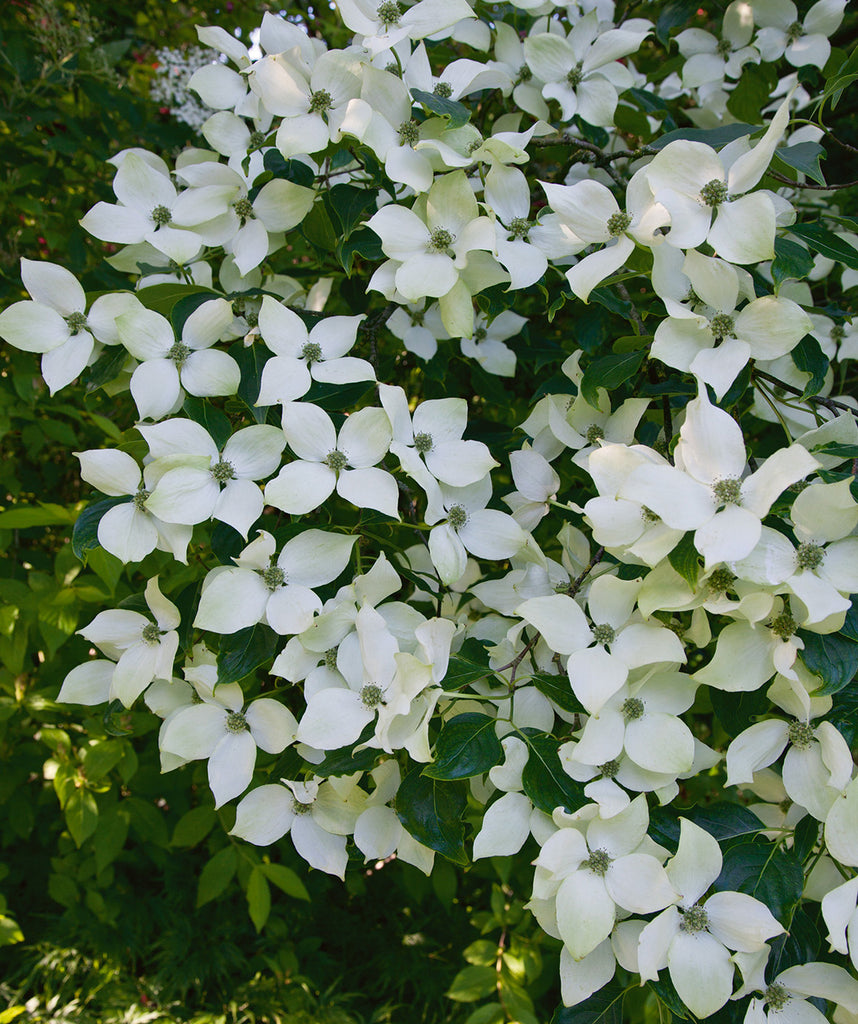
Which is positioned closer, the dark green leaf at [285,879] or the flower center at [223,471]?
the flower center at [223,471]

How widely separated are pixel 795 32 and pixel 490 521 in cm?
92

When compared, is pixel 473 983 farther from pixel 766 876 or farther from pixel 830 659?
pixel 830 659

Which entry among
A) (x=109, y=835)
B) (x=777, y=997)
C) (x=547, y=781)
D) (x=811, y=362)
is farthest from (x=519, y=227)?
(x=109, y=835)

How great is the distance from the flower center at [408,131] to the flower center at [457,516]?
38 centimetres

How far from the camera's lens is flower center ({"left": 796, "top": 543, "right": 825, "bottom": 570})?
0.66 metres

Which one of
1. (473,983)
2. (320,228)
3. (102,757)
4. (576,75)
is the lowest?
(473,983)

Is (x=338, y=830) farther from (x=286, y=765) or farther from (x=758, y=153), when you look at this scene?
(x=758, y=153)

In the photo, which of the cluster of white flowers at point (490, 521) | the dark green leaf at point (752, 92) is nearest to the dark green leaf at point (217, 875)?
the cluster of white flowers at point (490, 521)

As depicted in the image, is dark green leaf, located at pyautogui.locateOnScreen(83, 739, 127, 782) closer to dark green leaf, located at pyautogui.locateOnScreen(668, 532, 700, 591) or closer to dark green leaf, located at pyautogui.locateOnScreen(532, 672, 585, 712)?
dark green leaf, located at pyautogui.locateOnScreen(532, 672, 585, 712)

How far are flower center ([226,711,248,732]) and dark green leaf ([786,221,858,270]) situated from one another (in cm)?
71

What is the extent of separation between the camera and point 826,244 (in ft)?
2.67

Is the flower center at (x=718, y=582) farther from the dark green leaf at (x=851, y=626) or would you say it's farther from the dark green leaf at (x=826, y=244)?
the dark green leaf at (x=826, y=244)

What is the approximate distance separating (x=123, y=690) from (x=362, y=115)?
0.60m

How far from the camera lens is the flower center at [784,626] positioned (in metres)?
0.69
